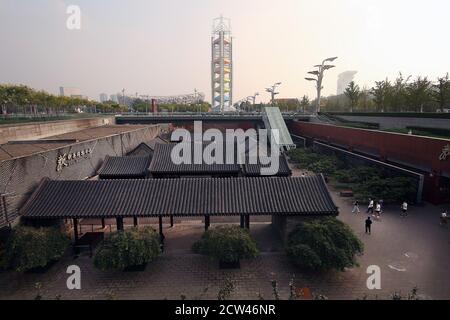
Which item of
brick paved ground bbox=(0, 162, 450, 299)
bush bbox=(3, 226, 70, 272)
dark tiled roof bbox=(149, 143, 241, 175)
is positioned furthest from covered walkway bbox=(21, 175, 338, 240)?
dark tiled roof bbox=(149, 143, 241, 175)

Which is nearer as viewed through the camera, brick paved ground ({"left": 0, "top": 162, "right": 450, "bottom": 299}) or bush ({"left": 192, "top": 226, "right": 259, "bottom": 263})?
brick paved ground ({"left": 0, "top": 162, "right": 450, "bottom": 299})

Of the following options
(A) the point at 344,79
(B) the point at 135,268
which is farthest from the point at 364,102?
(A) the point at 344,79

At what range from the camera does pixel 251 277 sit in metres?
13.4

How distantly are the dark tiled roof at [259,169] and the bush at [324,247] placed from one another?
933 centimetres

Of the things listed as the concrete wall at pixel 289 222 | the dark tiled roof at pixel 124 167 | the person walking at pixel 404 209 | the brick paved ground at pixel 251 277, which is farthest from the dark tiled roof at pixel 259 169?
the dark tiled roof at pixel 124 167

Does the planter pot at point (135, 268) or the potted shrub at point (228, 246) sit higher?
the potted shrub at point (228, 246)

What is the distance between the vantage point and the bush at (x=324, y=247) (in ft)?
42.1

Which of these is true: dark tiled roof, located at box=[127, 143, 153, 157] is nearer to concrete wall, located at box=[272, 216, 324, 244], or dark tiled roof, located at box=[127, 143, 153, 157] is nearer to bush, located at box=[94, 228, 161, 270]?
bush, located at box=[94, 228, 161, 270]

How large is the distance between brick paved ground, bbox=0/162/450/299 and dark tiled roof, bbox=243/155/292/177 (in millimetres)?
7328

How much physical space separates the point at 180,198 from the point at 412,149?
19675mm

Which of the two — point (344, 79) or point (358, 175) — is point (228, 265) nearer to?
point (358, 175)

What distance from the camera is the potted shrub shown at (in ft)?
43.5

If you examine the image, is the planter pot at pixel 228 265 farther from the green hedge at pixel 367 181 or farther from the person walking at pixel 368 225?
Result: the green hedge at pixel 367 181
